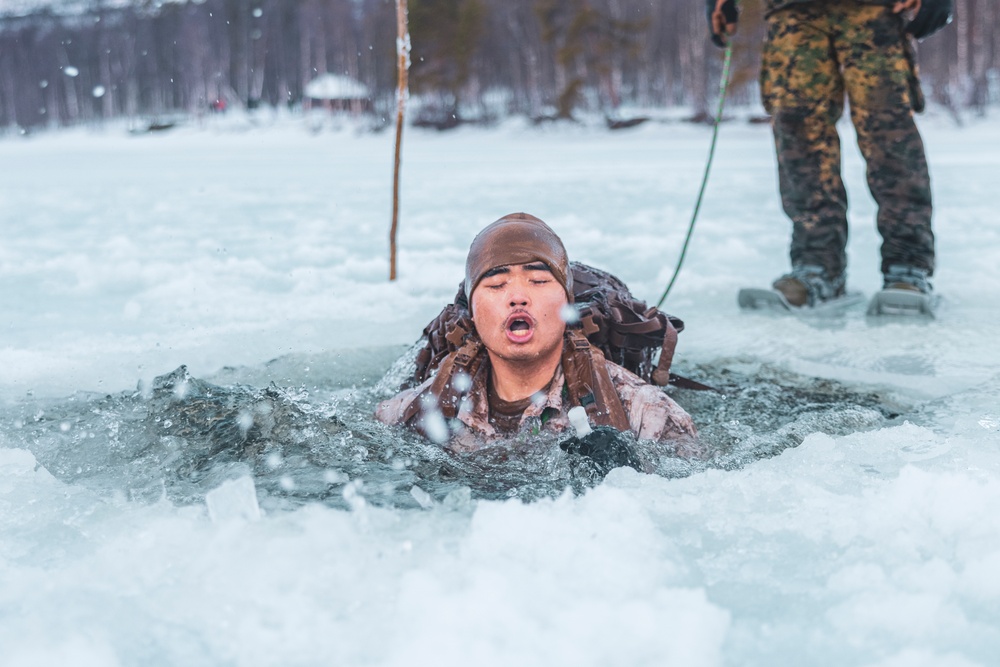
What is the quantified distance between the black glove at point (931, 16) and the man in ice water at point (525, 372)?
2496mm

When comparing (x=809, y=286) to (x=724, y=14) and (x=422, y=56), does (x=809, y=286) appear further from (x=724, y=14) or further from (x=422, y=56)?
(x=422, y=56)

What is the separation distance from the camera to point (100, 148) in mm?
32781

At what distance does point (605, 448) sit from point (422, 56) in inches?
1436

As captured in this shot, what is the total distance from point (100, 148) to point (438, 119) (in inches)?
446

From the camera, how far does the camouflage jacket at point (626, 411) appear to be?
2.56m

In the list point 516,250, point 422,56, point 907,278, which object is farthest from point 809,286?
point 422,56

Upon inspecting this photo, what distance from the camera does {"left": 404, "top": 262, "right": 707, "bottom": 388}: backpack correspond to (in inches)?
116

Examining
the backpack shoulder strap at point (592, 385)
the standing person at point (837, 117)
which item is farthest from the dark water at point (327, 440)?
the standing person at point (837, 117)

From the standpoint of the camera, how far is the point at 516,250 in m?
2.65

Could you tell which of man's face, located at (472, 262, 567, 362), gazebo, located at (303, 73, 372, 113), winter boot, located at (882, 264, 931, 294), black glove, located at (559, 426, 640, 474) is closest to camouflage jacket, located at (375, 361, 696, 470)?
man's face, located at (472, 262, 567, 362)

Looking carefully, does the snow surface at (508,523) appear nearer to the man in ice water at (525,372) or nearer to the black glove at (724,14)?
the man in ice water at (525,372)

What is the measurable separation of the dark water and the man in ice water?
8 centimetres

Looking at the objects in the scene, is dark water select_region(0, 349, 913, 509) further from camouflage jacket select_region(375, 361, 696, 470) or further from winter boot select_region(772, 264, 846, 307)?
winter boot select_region(772, 264, 846, 307)

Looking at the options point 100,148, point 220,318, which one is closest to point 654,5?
point 100,148
